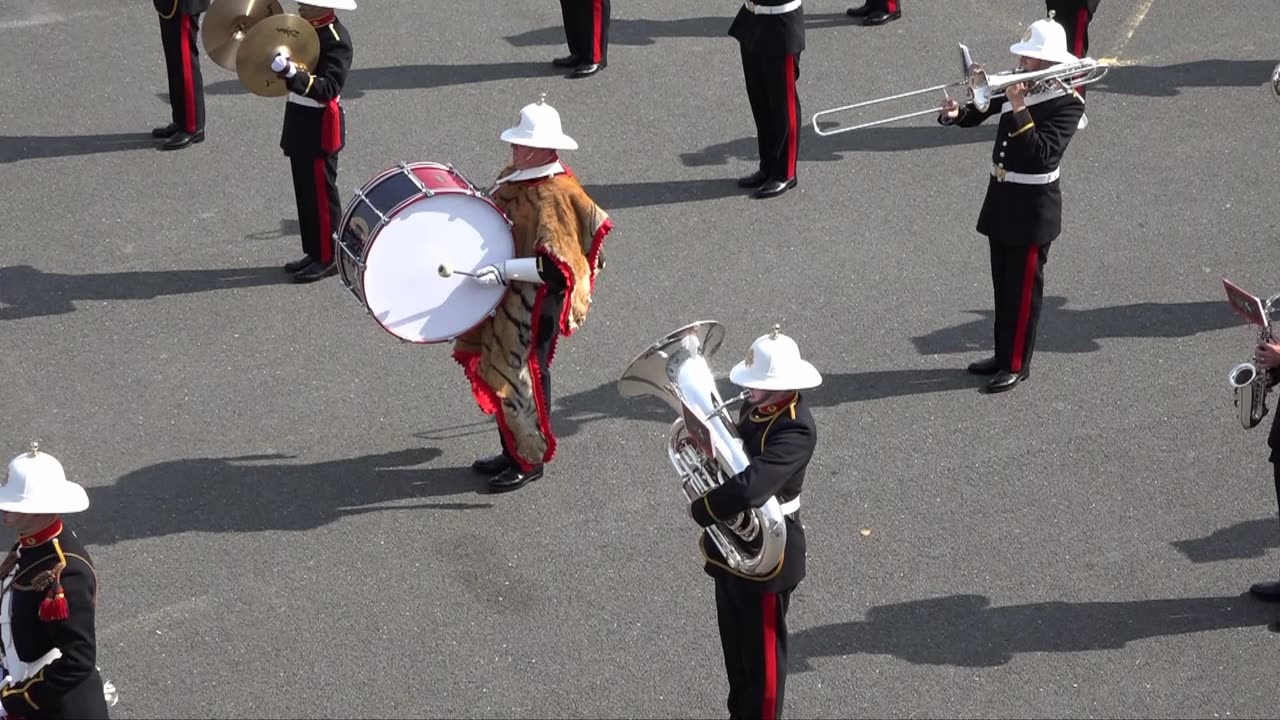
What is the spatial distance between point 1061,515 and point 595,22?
5.34 metres

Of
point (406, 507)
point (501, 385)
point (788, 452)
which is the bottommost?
point (406, 507)

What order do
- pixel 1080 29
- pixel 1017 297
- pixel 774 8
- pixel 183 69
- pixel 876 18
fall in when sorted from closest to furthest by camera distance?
pixel 1017 297
pixel 774 8
pixel 183 69
pixel 1080 29
pixel 876 18

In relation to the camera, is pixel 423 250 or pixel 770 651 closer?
pixel 770 651

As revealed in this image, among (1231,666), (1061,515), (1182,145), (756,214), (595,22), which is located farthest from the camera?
(595,22)

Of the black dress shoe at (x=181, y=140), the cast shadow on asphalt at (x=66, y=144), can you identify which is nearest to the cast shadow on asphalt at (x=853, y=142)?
the black dress shoe at (x=181, y=140)

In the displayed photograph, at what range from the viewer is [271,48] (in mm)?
8500

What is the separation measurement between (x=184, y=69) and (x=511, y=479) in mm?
4176

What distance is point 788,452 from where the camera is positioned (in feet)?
18.6

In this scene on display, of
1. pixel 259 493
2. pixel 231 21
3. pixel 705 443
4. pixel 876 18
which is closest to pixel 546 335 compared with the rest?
pixel 259 493

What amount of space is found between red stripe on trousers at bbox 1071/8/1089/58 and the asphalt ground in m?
0.42

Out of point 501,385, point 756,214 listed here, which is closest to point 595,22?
point 756,214

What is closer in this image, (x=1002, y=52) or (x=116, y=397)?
(x=116, y=397)

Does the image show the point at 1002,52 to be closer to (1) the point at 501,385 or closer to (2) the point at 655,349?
(1) the point at 501,385

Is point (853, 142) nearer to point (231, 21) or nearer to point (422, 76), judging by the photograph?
point (422, 76)
